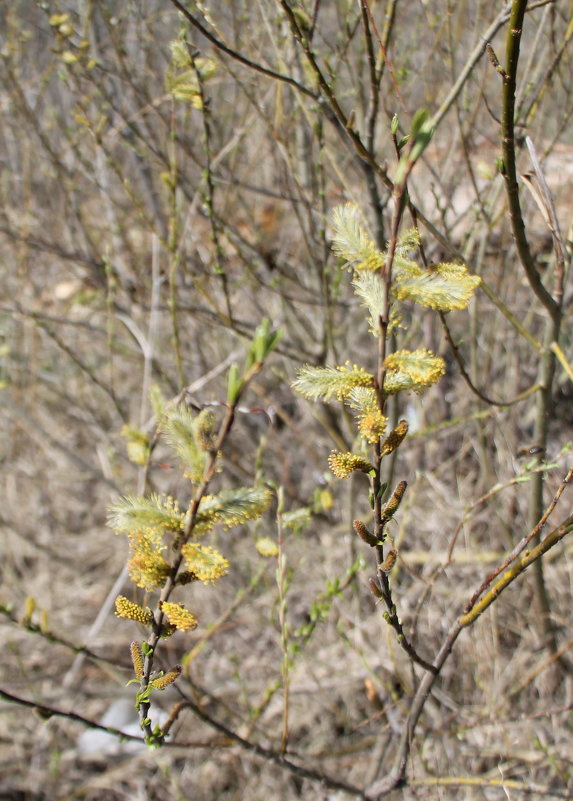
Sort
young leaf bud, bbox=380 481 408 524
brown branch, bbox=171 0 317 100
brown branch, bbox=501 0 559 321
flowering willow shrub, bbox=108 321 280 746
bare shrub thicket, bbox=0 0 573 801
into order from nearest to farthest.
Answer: flowering willow shrub, bbox=108 321 280 746
young leaf bud, bbox=380 481 408 524
brown branch, bbox=501 0 559 321
brown branch, bbox=171 0 317 100
bare shrub thicket, bbox=0 0 573 801

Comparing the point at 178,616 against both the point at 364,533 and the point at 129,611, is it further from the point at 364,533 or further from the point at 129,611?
the point at 364,533

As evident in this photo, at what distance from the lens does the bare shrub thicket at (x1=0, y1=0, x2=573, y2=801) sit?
203cm

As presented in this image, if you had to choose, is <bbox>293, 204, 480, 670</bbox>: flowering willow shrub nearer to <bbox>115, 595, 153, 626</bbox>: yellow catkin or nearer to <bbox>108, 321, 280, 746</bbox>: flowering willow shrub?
<bbox>108, 321, 280, 746</bbox>: flowering willow shrub

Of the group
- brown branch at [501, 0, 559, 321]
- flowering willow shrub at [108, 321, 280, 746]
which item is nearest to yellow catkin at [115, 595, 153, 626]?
flowering willow shrub at [108, 321, 280, 746]

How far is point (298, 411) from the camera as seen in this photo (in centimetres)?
402

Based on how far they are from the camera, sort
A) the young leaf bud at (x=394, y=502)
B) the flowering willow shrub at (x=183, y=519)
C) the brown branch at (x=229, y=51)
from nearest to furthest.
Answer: the flowering willow shrub at (x=183, y=519) → the young leaf bud at (x=394, y=502) → the brown branch at (x=229, y=51)

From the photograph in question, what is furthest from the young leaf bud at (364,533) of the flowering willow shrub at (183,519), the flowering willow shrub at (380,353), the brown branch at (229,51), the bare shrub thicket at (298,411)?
the brown branch at (229,51)

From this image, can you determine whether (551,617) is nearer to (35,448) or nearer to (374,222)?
(374,222)

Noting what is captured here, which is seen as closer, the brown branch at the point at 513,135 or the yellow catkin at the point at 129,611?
the yellow catkin at the point at 129,611

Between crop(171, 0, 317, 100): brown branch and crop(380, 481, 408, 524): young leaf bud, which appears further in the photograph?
crop(171, 0, 317, 100): brown branch

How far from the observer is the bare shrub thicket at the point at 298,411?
2.03 m

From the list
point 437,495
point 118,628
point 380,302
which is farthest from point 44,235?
point 380,302

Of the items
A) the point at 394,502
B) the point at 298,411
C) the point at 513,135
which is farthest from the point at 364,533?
the point at 298,411

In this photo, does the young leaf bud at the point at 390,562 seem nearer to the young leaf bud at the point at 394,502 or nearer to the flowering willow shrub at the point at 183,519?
the young leaf bud at the point at 394,502
